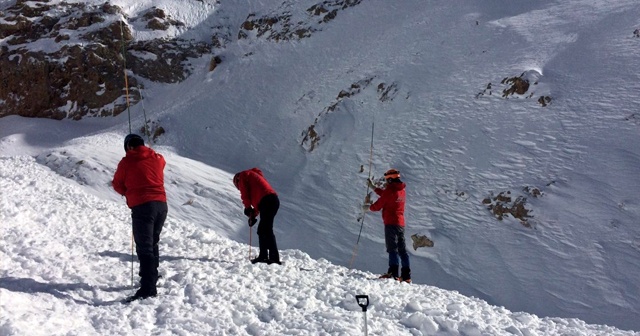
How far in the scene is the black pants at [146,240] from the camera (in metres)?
5.31

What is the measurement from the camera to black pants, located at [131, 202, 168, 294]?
5.31 m

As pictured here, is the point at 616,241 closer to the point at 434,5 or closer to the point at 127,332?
the point at 127,332

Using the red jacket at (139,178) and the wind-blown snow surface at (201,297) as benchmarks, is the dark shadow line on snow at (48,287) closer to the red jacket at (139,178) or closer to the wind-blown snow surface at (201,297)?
the wind-blown snow surface at (201,297)

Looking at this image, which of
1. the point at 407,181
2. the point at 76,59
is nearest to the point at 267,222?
the point at 407,181

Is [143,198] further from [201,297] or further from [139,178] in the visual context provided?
[201,297]

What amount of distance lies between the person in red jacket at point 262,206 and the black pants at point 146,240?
6.73 ft

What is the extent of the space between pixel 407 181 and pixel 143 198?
8.93 meters

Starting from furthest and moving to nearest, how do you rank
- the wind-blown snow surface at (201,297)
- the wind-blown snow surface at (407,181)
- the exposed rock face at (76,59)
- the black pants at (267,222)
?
the exposed rock face at (76,59) < the black pants at (267,222) < the wind-blown snow surface at (407,181) < the wind-blown snow surface at (201,297)

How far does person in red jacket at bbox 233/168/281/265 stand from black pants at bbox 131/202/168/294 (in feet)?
6.73

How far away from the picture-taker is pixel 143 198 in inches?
214

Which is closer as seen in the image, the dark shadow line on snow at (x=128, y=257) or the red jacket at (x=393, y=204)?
the dark shadow line on snow at (x=128, y=257)

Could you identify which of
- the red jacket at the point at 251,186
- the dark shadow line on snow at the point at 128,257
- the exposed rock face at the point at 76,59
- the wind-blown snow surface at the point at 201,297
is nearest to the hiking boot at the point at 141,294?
the wind-blown snow surface at the point at 201,297

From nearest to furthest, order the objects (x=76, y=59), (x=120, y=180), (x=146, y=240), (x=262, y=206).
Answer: (x=146, y=240) → (x=120, y=180) → (x=262, y=206) → (x=76, y=59)

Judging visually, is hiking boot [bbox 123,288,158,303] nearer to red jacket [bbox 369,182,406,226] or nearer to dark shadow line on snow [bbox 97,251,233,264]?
dark shadow line on snow [bbox 97,251,233,264]
